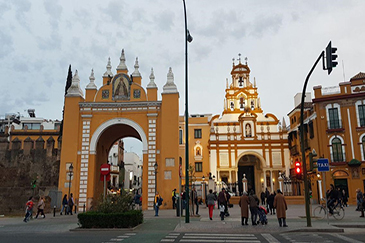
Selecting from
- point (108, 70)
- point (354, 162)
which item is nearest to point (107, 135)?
point (108, 70)

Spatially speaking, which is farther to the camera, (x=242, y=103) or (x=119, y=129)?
(x=242, y=103)

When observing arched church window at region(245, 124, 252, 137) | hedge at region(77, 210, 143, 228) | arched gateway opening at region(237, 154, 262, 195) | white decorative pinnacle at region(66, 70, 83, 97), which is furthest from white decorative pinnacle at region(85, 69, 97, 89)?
arched gateway opening at region(237, 154, 262, 195)

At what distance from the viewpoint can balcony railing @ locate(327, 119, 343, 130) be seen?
1311 inches

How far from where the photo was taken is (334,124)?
3353 centimetres

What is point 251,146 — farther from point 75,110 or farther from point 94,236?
point 94,236

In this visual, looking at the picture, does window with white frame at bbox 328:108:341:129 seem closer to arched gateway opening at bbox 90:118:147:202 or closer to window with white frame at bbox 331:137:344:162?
window with white frame at bbox 331:137:344:162

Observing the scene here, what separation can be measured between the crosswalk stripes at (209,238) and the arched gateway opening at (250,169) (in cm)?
3486

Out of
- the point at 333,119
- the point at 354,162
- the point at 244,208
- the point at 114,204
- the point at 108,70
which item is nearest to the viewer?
the point at 114,204

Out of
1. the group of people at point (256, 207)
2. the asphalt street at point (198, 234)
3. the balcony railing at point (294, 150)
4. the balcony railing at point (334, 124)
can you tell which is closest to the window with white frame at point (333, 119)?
the balcony railing at point (334, 124)

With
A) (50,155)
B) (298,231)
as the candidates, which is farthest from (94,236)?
(50,155)

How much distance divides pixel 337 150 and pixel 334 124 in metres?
2.59

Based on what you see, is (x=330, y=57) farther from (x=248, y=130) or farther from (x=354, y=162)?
(x=248, y=130)

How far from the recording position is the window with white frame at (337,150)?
1289 inches

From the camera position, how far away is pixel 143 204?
27562 millimetres
